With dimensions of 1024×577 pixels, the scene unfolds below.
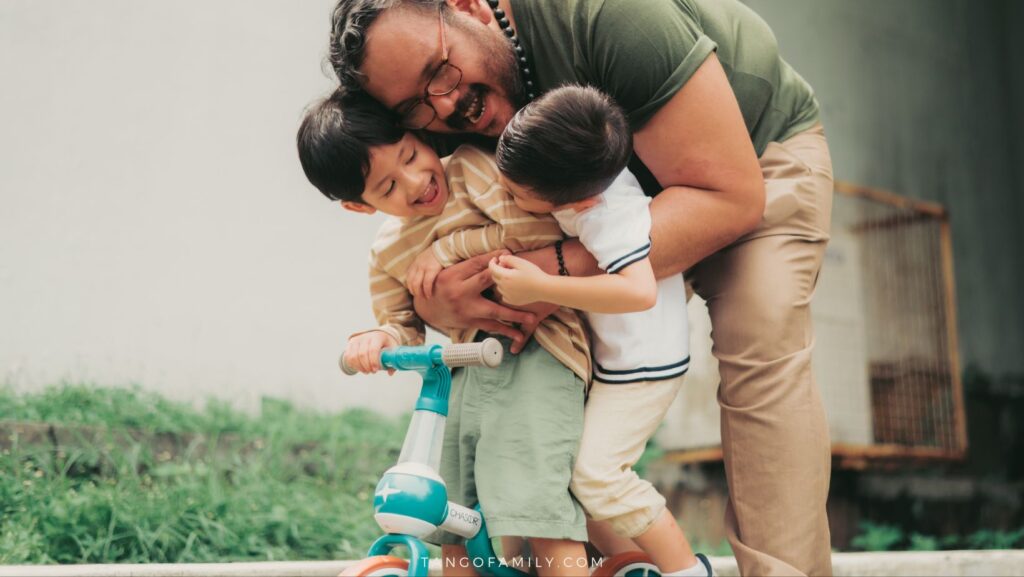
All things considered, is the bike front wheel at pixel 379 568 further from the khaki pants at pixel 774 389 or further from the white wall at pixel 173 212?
the white wall at pixel 173 212

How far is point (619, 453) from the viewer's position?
73.4 inches

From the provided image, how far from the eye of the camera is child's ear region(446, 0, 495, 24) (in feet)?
6.18

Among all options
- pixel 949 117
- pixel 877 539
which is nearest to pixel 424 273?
pixel 877 539

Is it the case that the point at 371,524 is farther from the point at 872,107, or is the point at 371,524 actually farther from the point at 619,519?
the point at 872,107

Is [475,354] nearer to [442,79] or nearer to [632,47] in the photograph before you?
[442,79]

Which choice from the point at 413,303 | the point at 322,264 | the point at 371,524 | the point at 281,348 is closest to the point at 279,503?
the point at 371,524

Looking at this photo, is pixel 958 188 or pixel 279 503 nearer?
pixel 279 503

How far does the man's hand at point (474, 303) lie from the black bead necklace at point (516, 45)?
331mm

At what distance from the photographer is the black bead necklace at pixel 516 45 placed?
1895mm

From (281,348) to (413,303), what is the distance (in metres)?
Answer: 1.85

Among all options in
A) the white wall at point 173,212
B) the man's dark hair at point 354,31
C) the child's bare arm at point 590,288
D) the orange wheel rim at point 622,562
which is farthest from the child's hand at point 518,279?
the white wall at point 173,212

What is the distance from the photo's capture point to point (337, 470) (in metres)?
3.46

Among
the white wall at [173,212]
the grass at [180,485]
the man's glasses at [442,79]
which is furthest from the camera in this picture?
the white wall at [173,212]

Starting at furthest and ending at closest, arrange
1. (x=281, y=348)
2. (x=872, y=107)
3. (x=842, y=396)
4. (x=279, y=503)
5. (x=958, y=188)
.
A: (x=958, y=188)
(x=872, y=107)
(x=842, y=396)
(x=281, y=348)
(x=279, y=503)
